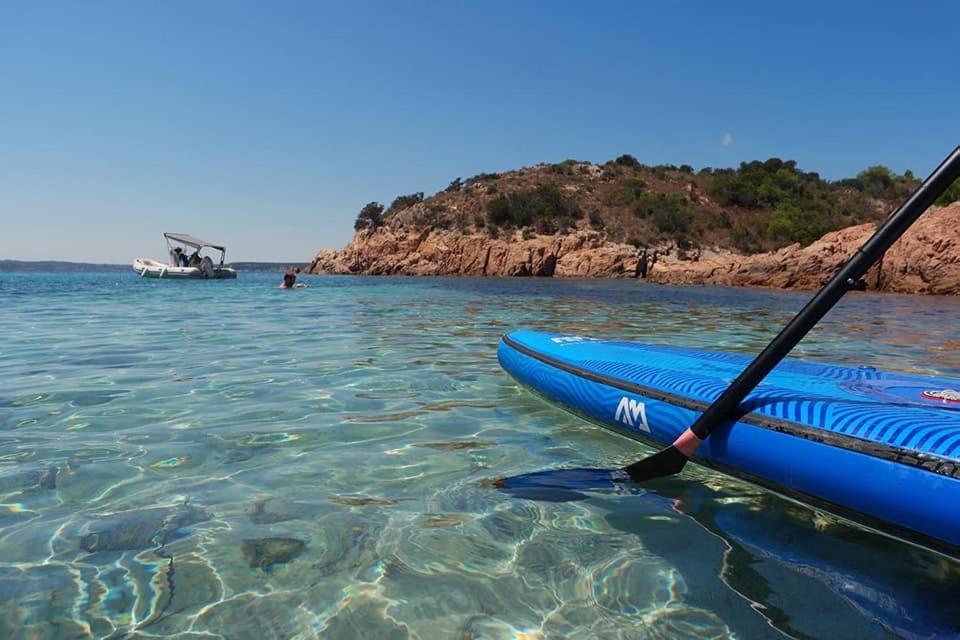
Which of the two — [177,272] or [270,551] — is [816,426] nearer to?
[270,551]

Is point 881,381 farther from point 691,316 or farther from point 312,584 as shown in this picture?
point 691,316

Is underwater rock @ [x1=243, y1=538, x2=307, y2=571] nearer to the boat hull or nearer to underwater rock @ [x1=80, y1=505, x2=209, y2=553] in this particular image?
underwater rock @ [x1=80, y1=505, x2=209, y2=553]

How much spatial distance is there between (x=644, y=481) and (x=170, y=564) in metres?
2.36

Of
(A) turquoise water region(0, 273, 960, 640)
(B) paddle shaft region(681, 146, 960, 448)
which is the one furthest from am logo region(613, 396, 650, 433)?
(B) paddle shaft region(681, 146, 960, 448)

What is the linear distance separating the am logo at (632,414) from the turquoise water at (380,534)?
0.25 metres

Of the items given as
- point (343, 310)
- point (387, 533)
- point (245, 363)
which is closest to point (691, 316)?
point (343, 310)

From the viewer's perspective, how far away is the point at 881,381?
383 cm

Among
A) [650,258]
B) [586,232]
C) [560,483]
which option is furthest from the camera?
[586,232]

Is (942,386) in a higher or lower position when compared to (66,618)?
higher

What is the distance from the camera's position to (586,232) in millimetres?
Answer: 46750

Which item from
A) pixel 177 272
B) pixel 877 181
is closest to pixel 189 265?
pixel 177 272

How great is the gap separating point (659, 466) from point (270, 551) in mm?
1958

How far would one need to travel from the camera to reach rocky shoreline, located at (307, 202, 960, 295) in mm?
22031

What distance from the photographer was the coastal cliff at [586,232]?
36375 millimetres
